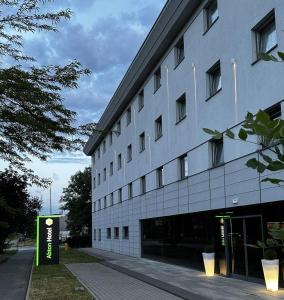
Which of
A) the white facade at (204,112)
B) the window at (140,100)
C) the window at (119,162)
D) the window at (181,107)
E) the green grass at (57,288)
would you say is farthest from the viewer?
the window at (119,162)

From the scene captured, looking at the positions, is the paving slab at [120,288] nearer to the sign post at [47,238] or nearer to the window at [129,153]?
the sign post at [47,238]

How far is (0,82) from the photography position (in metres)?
5.19

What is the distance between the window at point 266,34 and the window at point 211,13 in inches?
143

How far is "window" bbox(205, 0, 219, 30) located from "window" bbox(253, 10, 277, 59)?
3.64 meters

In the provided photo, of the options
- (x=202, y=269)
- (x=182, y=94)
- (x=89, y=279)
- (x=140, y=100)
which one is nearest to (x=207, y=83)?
(x=182, y=94)

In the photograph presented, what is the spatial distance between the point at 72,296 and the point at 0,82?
9.29 meters

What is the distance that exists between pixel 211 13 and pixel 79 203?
68419mm

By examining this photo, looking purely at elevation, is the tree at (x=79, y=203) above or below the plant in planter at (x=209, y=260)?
above

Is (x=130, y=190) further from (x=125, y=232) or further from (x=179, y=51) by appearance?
(x=179, y=51)

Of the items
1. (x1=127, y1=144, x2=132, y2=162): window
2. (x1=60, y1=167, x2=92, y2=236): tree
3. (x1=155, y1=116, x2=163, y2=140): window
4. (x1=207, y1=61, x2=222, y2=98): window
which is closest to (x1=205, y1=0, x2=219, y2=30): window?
(x1=207, y1=61, x2=222, y2=98): window

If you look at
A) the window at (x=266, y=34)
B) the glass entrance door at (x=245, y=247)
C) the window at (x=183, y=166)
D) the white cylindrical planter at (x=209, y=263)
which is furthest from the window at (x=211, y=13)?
the white cylindrical planter at (x=209, y=263)

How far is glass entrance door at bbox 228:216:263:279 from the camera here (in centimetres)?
1532

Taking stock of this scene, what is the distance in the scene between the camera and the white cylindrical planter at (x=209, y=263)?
18009mm

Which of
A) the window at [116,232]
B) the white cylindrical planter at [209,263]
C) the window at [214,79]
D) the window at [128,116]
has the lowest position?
the white cylindrical planter at [209,263]
